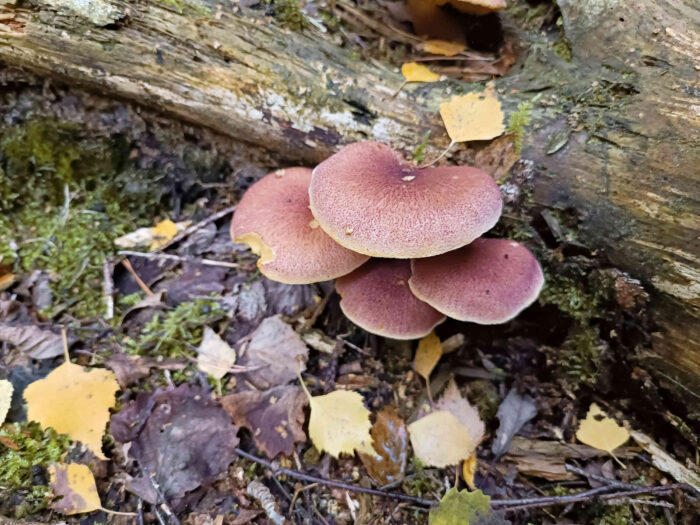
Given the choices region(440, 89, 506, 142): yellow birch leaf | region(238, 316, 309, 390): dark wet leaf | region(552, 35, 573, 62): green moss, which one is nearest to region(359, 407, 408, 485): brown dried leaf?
region(238, 316, 309, 390): dark wet leaf

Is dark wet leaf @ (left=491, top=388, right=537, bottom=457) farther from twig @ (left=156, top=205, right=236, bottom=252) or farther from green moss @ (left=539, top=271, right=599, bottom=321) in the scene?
twig @ (left=156, top=205, right=236, bottom=252)

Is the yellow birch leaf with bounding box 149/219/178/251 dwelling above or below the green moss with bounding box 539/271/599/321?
below

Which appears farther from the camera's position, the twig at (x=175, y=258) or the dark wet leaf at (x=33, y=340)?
the twig at (x=175, y=258)

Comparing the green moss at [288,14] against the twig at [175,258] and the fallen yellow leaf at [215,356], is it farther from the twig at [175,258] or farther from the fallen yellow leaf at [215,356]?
the fallen yellow leaf at [215,356]

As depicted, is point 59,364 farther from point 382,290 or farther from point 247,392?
point 382,290

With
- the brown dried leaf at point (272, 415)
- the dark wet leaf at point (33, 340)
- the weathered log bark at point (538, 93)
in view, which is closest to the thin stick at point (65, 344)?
the dark wet leaf at point (33, 340)

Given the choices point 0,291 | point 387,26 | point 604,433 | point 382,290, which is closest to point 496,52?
point 387,26
